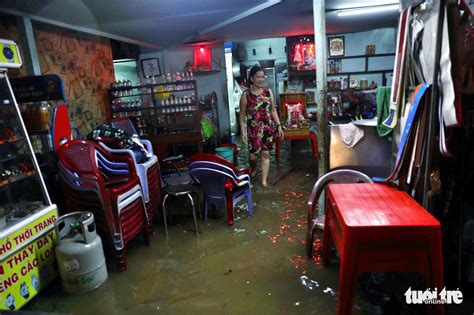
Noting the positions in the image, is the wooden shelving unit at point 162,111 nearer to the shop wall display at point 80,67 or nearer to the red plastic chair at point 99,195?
the shop wall display at point 80,67

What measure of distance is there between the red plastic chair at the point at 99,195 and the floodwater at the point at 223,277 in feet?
1.10

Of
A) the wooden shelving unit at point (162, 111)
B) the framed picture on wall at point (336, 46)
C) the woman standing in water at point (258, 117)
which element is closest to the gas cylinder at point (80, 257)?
the woman standing in water at point (258, 117)

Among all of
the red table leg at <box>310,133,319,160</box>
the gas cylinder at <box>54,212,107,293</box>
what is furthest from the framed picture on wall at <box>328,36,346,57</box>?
the gas cylinder at <box>54,212,107,293</box>

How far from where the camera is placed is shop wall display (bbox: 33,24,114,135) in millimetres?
4715

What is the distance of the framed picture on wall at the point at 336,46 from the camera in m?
8.06

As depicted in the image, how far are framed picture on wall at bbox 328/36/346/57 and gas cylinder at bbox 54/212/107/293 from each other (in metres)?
7.36

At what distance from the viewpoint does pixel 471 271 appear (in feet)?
7.00

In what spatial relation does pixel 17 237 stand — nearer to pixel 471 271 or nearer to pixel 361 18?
pixel 471 271

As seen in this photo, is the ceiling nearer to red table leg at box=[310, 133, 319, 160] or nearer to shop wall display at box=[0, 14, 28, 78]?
shop wall display at box=[0, 14, 28, 78]

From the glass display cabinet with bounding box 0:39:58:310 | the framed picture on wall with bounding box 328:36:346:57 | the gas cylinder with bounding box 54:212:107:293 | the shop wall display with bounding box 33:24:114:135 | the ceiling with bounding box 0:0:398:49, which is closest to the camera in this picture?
the glass display cabinet with bounding box 0:39:58:310

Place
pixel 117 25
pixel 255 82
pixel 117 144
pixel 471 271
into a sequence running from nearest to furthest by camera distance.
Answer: pixel 471 271 → pixel 117 144 → pixel 255 82 → pixel 117 25

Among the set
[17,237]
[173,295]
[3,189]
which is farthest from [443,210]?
[3,189]

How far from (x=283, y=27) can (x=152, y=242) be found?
5.53 metres

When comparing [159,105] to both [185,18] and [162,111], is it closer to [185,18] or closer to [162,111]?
[162,111]
